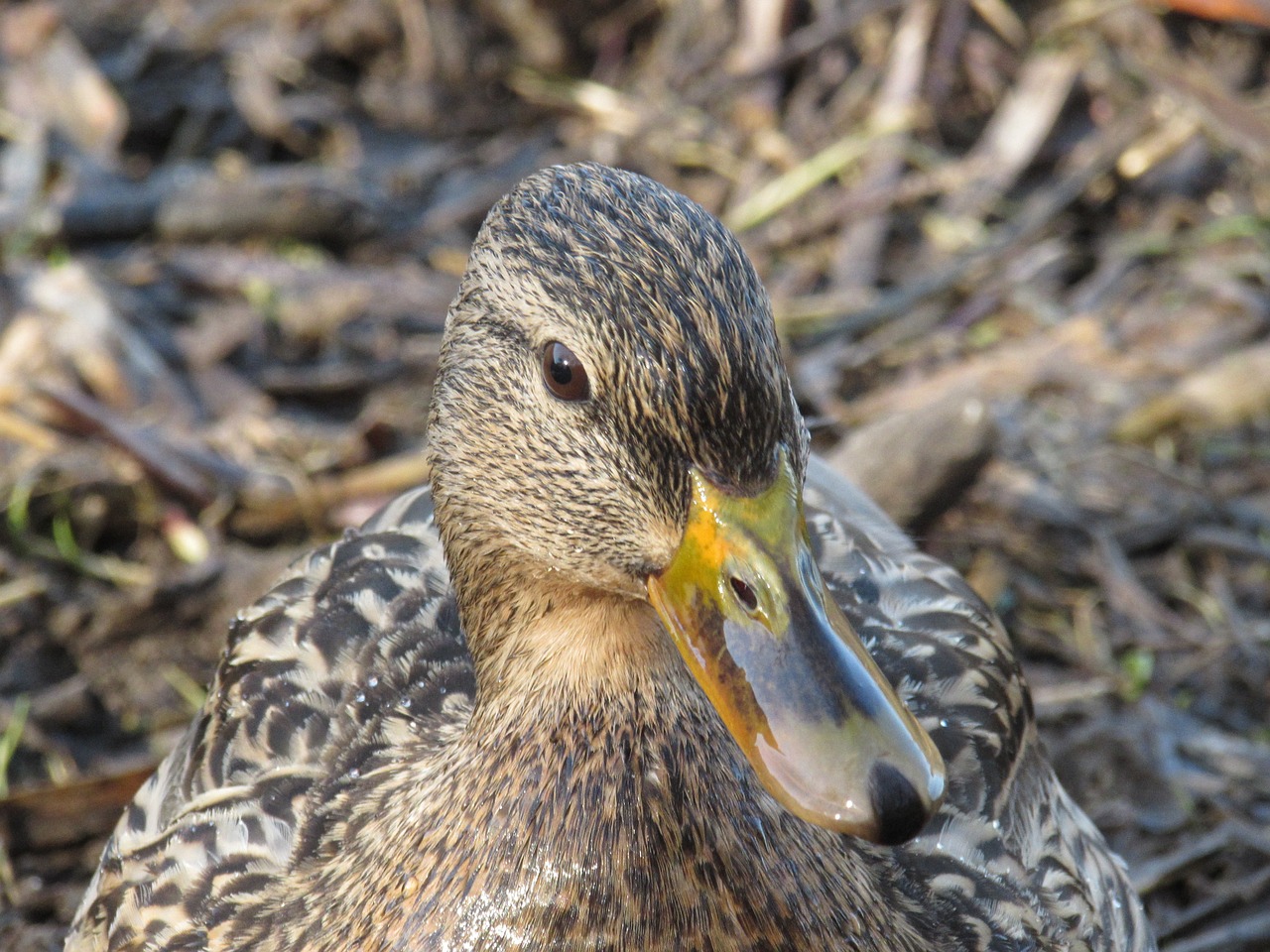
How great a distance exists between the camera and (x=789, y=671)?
1.89 meters

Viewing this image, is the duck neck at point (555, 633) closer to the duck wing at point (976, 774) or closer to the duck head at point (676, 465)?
the duck head at point (676, 465)

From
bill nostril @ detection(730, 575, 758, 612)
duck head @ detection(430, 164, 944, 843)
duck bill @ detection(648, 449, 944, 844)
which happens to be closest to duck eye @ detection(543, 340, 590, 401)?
duck head @ detection(430, 164, 944, 843)

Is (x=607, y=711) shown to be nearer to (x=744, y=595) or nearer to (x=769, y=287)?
(x=744, y=595)

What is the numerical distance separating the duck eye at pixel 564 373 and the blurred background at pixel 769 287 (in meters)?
0.93

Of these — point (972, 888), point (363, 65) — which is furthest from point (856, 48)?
point (972, 888)

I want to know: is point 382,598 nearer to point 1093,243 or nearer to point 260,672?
point 260,672

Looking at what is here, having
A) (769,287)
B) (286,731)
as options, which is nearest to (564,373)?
(286,731)

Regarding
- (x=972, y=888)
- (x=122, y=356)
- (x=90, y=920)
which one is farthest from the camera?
(x=122, y=356)

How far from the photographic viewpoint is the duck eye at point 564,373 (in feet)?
6.73

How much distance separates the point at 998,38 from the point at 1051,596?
2466 mm

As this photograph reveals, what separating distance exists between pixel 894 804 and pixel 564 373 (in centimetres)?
70

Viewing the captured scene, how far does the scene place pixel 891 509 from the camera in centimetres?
384

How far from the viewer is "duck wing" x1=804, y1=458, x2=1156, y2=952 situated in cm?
252

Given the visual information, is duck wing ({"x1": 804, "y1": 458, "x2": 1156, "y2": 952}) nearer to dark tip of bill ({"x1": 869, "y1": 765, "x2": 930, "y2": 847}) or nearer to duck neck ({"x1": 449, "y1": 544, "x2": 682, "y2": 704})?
duck neck ({"x1": 449, "y1": 544, "x2": 682, "y2": 704})
